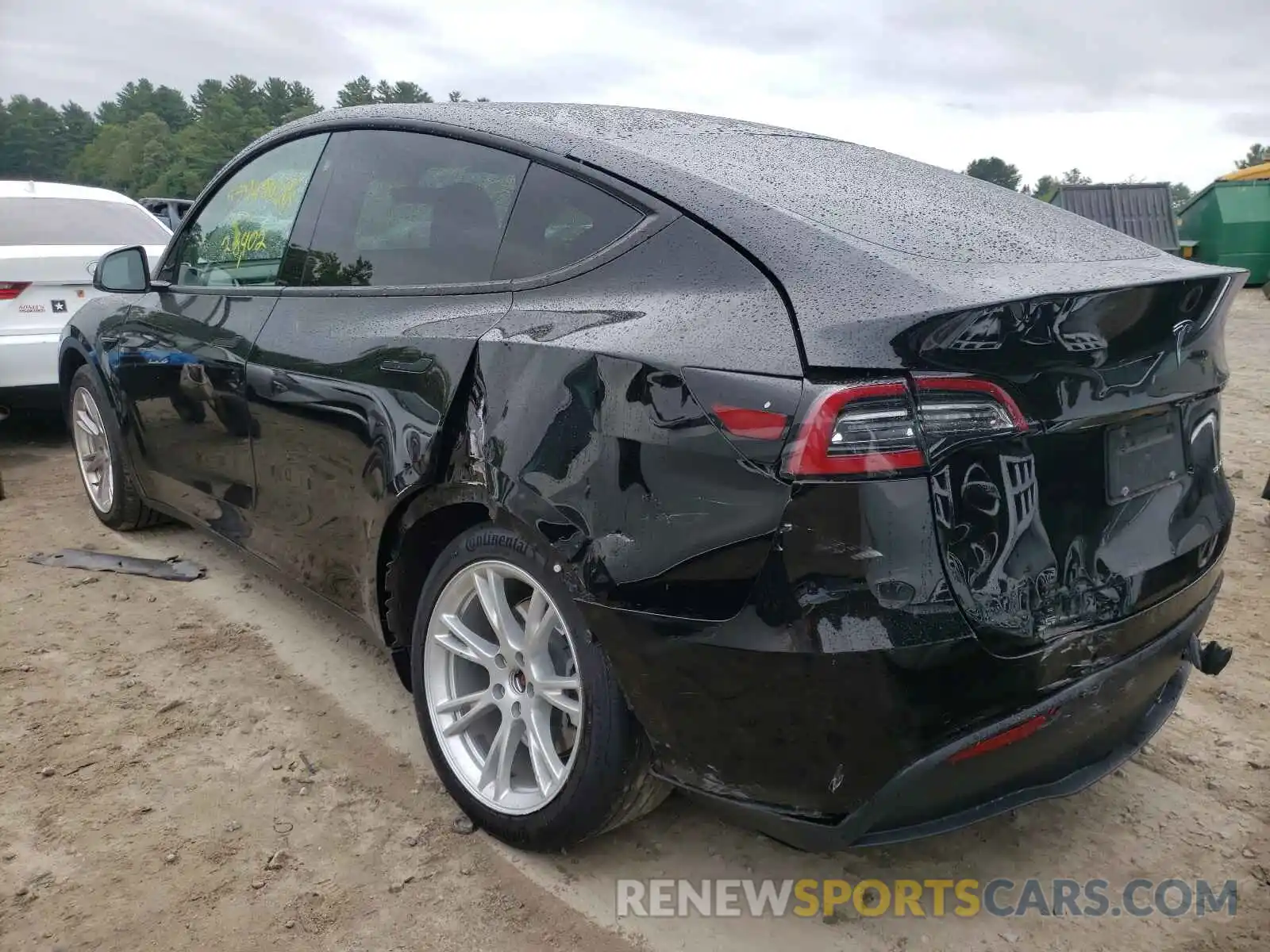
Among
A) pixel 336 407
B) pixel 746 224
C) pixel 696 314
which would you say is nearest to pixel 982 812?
pixel 696 314

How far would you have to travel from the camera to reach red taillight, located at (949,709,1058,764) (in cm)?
163

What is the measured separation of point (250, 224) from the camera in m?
3.26

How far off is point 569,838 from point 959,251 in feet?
4.88

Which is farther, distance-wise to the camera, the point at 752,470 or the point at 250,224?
the point at 250,224

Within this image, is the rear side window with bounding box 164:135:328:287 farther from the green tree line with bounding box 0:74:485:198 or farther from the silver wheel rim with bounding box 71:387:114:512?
the green tree line with bounding box 0:74:485:198

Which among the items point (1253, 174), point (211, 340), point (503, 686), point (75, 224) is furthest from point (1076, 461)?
point (1253, 174)

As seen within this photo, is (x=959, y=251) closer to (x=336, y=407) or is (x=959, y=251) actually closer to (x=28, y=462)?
(x=336, y=407)

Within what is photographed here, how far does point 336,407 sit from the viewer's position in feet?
8.22

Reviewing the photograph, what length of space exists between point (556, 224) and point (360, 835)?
1.55 meters

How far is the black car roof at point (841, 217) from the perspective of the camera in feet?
5.37

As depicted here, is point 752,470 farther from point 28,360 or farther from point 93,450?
point 28,360

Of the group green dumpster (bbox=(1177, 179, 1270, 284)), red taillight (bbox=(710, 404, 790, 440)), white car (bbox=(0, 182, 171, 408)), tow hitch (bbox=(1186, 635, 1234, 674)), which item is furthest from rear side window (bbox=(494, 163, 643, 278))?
green dumpster (bbox=(1177, 179, 1270, 284))

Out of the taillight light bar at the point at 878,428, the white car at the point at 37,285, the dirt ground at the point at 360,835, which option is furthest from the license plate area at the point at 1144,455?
the white car at the point at 37,285

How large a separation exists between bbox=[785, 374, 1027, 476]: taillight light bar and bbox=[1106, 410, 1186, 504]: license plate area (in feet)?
1.44
